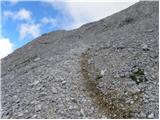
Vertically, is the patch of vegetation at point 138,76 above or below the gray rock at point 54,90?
below

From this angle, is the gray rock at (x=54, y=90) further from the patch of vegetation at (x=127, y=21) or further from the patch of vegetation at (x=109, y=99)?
the patch of vegetation at (x=127, y=21)

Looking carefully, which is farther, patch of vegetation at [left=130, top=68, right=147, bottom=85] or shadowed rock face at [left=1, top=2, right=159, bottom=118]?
patch of vegetation at [left=130, top=68, right=147, bottom=85]

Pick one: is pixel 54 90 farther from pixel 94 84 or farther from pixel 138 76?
pixel 138 76

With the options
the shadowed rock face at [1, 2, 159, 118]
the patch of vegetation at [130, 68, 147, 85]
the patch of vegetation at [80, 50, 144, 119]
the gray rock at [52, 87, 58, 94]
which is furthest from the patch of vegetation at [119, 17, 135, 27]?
the gray rock at [52, 87, 58, 94]

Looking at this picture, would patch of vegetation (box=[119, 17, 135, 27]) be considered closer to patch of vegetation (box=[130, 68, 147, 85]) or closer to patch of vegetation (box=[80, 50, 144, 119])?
patch of vegetation (box=[80, 50, 144, 119])

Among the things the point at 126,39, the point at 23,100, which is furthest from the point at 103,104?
the point at 126,39

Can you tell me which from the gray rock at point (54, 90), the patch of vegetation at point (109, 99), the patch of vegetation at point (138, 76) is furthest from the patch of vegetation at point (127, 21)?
the gray rock at point (54, 90)

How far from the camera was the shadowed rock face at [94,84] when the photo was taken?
15797 millimetres

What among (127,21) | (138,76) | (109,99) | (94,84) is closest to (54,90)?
(94,84)

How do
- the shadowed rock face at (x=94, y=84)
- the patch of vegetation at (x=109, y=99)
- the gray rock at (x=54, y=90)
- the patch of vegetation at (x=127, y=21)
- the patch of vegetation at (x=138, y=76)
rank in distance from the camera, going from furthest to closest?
the patch of vegetation at (x=127, y=21)
the patch of vegetation at (x=138, y=76)
the gray rock at (x=54, y=90)
the shadowed rock face at (x=94, y=84)
the patch of vegetation at (x=109, y=99)

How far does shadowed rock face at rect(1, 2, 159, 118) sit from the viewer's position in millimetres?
15797

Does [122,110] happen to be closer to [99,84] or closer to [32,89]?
[99,84]

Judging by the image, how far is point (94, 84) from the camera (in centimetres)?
1898

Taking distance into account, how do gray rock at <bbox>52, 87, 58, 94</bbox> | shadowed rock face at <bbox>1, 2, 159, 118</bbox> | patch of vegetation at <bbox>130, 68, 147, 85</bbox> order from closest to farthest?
shadowed rock face at <bbox>1, 2, 159, 118</bbox> → gray rock at <bbox>52, 87, 58, 94</bbox> → patch of vegetation at <bbox>130, 68, 147, 85</bbox>
